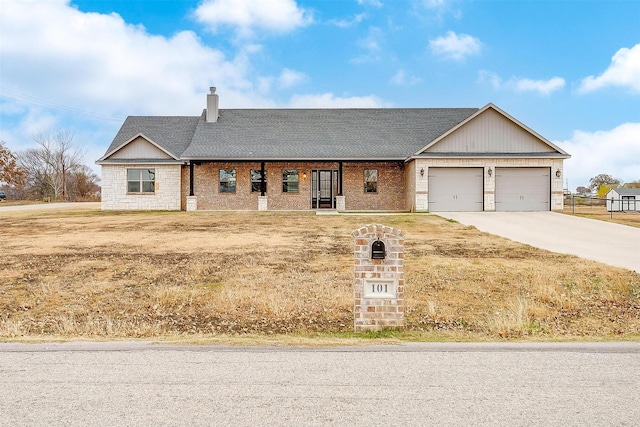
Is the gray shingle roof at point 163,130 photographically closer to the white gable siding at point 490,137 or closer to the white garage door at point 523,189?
the white gable siding at point 490,137

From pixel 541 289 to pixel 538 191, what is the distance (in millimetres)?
17728

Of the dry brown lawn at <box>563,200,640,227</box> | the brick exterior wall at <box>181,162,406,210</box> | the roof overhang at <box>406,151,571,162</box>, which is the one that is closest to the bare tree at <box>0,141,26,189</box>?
the brick exterior wall at <box>181,162,406,210</box>

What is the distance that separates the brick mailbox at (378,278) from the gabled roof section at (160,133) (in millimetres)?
22692

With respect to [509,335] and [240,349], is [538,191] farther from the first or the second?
[240,349]

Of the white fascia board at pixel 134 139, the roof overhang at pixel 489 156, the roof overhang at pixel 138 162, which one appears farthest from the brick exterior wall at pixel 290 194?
the roof overhang at pixel 489 156

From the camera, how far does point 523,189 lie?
939 inches

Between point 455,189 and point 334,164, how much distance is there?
6.97 metres

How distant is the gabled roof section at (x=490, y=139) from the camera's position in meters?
23.7

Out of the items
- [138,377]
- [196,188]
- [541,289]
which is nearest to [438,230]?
[541,289]

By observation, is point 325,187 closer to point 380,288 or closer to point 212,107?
point 212,107

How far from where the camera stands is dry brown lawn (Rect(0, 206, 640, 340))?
6.27 metres

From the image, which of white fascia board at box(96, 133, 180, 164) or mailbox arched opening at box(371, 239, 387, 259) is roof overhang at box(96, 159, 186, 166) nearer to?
white fascia board at box(96, 133, 180, 164)

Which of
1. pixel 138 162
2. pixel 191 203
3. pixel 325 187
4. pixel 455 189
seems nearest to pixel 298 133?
pixel 325 187

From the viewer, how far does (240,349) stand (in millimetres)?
4762
